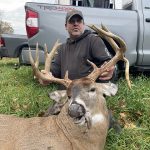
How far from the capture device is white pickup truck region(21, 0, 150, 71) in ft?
27.0

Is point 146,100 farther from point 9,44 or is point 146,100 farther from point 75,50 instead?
point 9,44

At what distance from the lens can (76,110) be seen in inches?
184

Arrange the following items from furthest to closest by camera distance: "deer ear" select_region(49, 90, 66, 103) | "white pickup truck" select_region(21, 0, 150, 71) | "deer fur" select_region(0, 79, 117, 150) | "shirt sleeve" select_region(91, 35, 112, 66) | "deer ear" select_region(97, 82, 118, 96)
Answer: "white pickup truck" select_region(21, 0, 150, 71)
"shirt sleeve" select_region(91, 35, 112, 66)
"deer ear" select_region(49, 90, 66, 103)
"deer ear" select_region(97, 82, 118, 96)
"deer fur" select_region(0, 79, 117, 150)

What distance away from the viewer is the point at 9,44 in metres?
13.5

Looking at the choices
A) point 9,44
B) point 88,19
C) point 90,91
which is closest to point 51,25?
point 88,19

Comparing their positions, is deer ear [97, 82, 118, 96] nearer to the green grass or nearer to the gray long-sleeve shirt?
the gray long-sleeve shirt

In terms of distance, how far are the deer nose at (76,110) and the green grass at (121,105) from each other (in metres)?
1.36

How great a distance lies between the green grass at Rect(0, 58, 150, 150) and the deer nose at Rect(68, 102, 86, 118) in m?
1.36

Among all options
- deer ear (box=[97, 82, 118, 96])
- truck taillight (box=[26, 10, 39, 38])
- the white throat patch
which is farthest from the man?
truck taillight (box=[26, 10, 39, 38])

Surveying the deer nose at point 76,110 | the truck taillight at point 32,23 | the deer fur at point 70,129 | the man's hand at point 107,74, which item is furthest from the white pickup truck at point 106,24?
the deer nose at point 76,110

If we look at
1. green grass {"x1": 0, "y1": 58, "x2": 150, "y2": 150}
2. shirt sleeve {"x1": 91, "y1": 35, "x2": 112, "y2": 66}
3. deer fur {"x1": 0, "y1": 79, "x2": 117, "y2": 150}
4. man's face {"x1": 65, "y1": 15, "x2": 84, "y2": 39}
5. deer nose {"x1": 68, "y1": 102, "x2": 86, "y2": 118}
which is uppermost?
man's face {"x1": 65, "y1": 15, "x2": 84, "y2": 39}

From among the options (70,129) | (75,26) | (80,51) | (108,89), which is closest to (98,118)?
(70,129)

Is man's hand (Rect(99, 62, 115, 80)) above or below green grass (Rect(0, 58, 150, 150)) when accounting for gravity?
above

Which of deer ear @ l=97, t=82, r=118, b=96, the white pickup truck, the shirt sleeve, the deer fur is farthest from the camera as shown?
the white pickup truck
